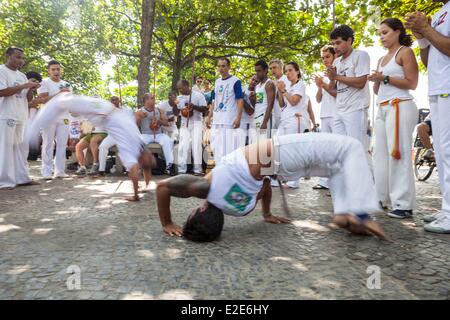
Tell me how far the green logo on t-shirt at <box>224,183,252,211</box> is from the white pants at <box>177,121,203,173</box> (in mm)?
5365

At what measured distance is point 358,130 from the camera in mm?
4500

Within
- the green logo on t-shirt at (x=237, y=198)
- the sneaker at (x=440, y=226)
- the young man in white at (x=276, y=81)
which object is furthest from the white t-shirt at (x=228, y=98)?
the sneaker at (x=440, y=226)

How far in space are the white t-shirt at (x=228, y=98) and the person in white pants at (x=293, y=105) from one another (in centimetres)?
76

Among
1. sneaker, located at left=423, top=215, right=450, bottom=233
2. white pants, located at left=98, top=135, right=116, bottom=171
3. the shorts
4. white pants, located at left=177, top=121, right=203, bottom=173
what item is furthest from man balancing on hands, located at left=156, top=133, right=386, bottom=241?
the shorts

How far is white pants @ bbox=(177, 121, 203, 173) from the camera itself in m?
8.43

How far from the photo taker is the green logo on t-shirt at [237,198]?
9.82 ft

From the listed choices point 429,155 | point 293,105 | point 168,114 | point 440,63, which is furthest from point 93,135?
point 429,155

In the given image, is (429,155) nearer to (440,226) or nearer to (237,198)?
(440,226)

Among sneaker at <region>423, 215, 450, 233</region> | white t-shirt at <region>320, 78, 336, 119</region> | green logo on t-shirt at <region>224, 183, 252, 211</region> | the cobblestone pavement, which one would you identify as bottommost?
the cobblestone pavement

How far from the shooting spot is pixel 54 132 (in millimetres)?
7562

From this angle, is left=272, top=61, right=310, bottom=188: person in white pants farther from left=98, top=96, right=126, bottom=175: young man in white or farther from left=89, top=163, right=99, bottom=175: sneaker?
left=89, top=163, right=99, bottom=175: sneaker

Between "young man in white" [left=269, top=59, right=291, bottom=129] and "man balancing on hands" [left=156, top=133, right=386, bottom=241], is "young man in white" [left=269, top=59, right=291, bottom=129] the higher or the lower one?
the higher one

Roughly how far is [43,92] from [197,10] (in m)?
8.33
